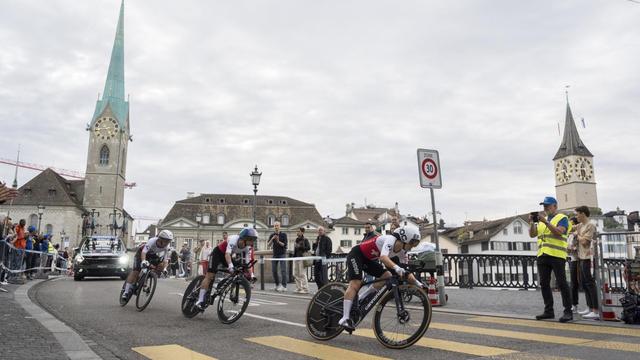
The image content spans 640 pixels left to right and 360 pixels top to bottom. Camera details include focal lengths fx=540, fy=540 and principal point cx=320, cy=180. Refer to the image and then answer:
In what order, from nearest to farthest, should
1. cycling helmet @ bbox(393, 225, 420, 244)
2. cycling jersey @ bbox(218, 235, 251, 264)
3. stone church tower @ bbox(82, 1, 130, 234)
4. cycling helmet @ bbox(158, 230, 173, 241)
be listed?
1. cycling helmet @ bbox(393, 225, 420, 244)
2. cycling jersey @ bbox(218, 235, 251, 264)
3. cycling helmet @ bbox(158, 230, 173, 241)
4. stone church tower @ bbox(82, 1, 130, 234)

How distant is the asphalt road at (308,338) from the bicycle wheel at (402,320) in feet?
0.48

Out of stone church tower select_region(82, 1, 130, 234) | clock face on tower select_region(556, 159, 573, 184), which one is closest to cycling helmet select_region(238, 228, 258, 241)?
stone church tower select_region(82, 1, 130, 234)

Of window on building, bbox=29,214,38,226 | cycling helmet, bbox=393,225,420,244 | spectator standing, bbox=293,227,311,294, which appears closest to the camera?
cycling helmet, bbox=393,225,420,244

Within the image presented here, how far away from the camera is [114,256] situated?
73.8 feet

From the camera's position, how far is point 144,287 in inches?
418

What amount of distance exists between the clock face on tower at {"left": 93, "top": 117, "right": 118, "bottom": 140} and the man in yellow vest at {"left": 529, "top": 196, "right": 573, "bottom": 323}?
366 ft

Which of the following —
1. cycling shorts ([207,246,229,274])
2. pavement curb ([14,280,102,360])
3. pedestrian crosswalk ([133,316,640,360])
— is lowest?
pedestrian crosswalk ([133,316,640,360])

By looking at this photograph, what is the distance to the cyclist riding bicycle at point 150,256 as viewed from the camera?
10828 mm

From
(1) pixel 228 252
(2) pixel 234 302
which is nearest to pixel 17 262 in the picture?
(1) pixel 228 252

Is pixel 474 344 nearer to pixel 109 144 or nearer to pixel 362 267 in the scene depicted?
pixel 362 267

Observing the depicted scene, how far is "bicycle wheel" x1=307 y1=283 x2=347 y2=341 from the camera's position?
688cm

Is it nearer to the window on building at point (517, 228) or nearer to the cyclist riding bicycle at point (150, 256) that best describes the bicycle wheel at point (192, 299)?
the cyclist riding bicycle at point (150, 256)

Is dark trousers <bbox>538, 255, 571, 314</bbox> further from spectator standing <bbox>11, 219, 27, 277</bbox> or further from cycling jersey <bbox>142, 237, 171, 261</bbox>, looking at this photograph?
spectator standing <bbox>11, 219, 27, 277</bbox>

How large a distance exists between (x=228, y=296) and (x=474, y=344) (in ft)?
13.4
